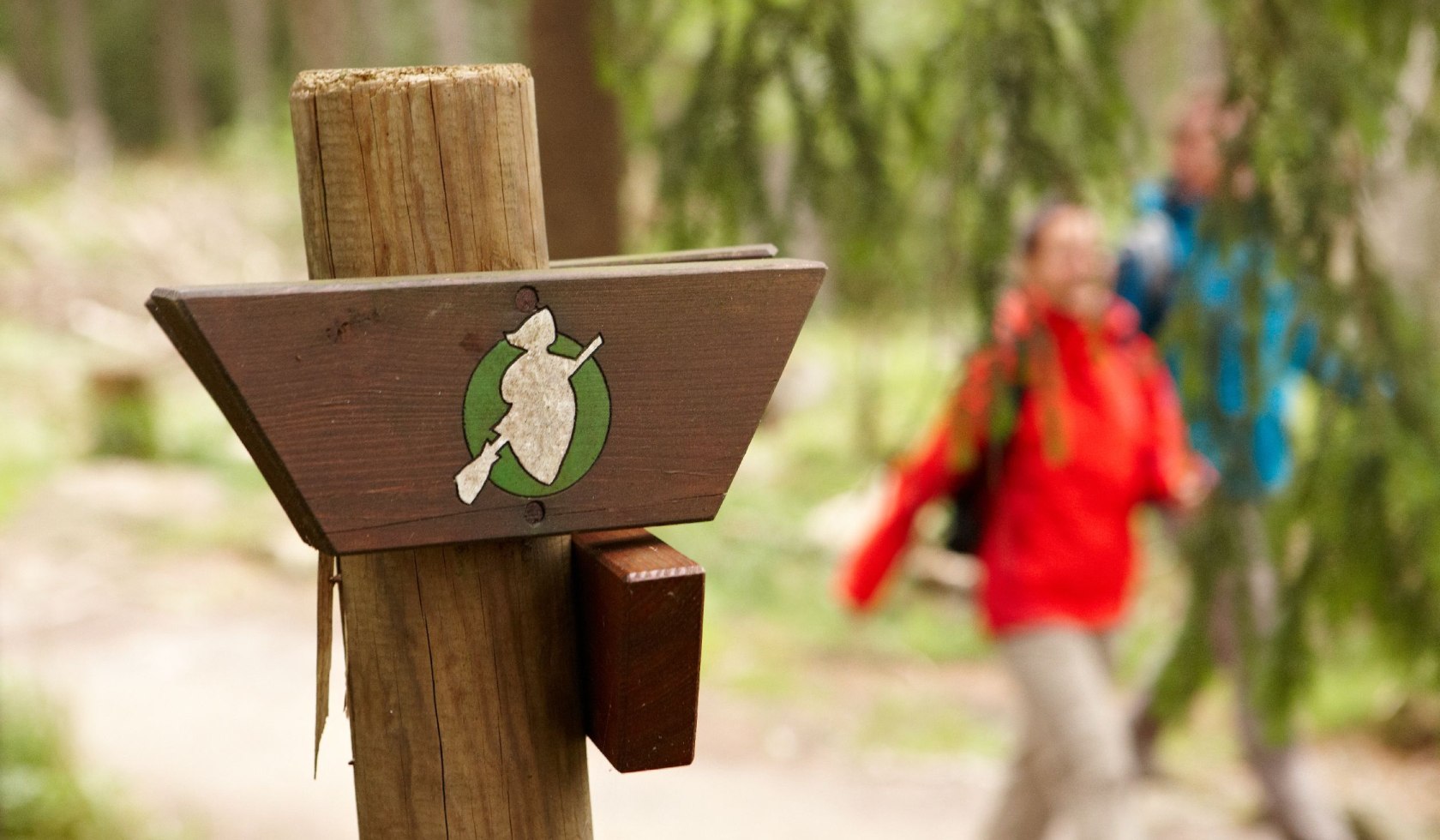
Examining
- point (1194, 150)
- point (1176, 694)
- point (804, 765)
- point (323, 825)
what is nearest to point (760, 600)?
point (804, 765)

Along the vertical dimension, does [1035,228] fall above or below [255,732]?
above

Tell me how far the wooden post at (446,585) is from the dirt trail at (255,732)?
342 cm

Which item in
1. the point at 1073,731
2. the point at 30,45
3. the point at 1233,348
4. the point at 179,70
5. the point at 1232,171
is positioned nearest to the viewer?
the point at 1232,171

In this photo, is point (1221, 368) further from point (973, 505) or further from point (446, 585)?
point (446, 585)

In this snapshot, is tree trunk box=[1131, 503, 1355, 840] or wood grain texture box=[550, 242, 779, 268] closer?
wood grain texture box=[550, 242, 779, 268]

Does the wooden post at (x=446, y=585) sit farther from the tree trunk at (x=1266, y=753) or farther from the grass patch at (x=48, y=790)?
the grass patch at (x=48, y=790)

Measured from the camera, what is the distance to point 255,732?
5211 mm

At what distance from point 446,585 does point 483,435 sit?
192mm

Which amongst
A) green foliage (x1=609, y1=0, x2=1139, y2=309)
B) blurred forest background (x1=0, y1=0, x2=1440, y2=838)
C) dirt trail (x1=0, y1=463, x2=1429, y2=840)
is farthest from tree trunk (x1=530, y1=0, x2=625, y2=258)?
dirt trail (x1=0, y1=463, x2=1429, y2=840)

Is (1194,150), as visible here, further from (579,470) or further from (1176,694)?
(579,470)

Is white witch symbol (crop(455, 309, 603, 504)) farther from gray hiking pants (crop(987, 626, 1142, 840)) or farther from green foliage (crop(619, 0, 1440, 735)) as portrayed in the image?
gray hiking pants (crop(987, 626, 1142, 840))

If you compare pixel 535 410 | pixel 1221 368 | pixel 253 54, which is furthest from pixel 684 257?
pixel 253 54

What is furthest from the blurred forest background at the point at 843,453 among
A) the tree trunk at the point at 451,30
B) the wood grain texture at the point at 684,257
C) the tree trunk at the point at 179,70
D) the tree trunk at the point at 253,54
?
the tree trunk at the point at 179,70

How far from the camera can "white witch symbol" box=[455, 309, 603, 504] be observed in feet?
4.17
